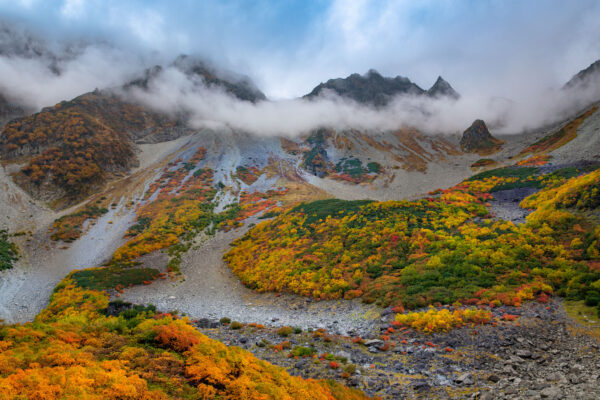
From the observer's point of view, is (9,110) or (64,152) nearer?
(64,152)

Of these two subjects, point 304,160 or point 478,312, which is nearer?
point 478,312

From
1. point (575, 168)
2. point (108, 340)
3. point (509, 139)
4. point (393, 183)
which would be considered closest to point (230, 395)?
point (108, 340)

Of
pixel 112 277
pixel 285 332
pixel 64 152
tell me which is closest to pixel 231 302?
pixel 285 332

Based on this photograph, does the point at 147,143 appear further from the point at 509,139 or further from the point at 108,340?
the point at 509,139

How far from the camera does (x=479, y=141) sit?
155 m

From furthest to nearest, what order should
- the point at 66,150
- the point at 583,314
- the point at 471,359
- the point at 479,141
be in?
the point at 479,141 < the point at 66,150 < the point at 583,314 < the point at 471,359

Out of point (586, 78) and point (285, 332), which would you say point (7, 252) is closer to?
point (285, 332)

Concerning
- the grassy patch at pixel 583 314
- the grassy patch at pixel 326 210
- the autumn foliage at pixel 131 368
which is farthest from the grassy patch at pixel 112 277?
the grassy patch at pixel 583 314

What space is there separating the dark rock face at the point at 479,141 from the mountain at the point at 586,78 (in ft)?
196

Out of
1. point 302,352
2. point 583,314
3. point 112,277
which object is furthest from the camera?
point 112,277

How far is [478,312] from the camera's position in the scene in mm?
14875

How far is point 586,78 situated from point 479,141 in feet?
257

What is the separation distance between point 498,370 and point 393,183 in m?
102

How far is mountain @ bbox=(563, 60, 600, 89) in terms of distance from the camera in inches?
5955
